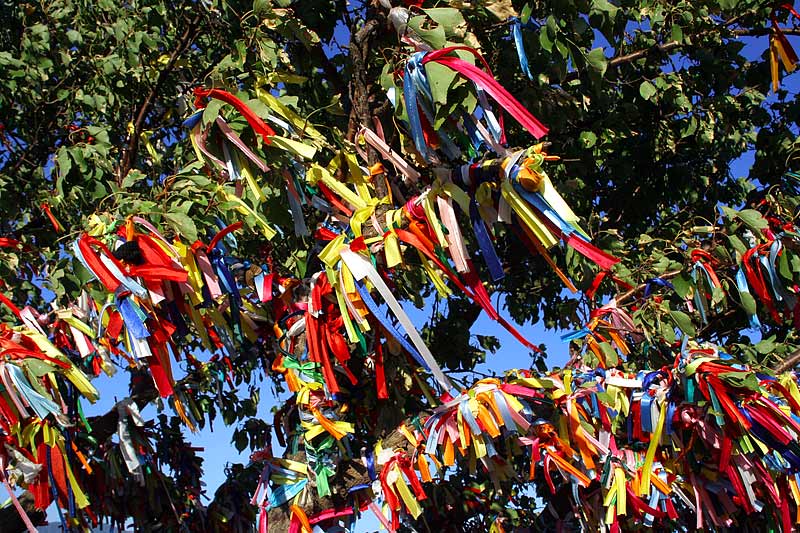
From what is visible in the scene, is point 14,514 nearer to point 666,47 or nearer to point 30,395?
point 30,395

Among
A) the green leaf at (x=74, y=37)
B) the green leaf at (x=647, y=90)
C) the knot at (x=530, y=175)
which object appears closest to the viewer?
the knot at (x=530, y=175)

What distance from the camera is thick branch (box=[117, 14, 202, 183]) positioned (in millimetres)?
3689

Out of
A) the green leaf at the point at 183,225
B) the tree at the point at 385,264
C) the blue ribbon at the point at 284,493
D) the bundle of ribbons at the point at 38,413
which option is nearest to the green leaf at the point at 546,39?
the tree at the point at 385,264

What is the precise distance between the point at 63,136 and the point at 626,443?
3.30 m

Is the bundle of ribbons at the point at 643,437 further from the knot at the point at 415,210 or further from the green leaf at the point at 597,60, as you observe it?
the green leaf at the point at 597,60

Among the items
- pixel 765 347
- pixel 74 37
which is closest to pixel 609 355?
pixel 765 347

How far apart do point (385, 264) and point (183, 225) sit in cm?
67

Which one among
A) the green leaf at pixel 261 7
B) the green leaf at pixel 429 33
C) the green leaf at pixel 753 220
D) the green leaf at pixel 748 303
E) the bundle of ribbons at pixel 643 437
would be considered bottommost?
the bundle of ribbons at pixel 643 437

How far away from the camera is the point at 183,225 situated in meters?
2.46

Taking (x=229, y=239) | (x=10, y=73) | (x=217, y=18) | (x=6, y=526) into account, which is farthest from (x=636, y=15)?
(x=6, y=526)

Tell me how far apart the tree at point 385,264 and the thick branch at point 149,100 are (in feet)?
0.07

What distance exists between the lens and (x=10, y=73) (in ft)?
12.3

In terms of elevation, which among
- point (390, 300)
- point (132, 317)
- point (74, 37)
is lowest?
point (390, 300)

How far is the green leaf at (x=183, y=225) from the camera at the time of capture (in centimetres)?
245
